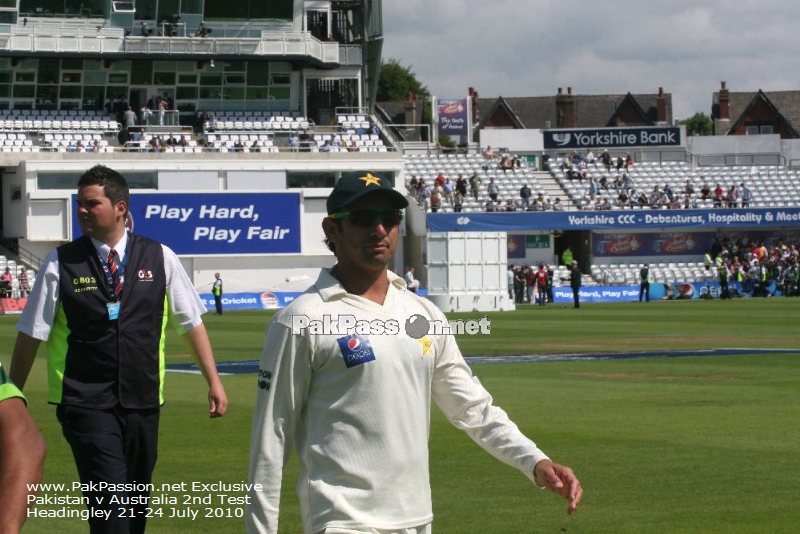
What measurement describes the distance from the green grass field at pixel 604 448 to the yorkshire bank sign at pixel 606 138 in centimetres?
4691

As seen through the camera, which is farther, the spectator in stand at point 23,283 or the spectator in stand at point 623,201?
the spectator in stand at point 623,201

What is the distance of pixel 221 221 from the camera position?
58.1 metres

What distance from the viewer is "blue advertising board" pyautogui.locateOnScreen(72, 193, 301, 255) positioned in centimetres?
5712

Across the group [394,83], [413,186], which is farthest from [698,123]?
[413,186]

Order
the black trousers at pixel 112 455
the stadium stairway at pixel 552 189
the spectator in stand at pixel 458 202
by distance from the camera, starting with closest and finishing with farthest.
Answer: the black trousers at pixel 112 455 < the spectator in stand at pixel 458 202 < the stadium stairway at pixel 552 189

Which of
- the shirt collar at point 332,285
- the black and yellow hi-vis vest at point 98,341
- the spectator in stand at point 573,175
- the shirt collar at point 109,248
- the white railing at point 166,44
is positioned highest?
the white railing at point 166,44

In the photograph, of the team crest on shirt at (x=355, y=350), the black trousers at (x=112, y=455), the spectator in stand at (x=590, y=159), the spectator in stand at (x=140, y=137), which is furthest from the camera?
the spectator in stand at (x=590, y=159)

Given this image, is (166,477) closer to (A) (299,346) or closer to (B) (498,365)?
(A) (299,346)

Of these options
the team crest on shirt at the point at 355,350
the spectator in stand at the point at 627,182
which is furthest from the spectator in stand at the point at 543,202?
the team crest on shirt at the point at 355,350

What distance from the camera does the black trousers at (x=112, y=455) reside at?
649cm

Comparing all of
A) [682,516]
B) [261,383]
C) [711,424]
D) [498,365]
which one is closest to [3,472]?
[261,383]

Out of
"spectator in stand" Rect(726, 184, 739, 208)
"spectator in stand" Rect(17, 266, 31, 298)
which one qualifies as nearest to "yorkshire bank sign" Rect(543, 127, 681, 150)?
"spectator in stand" Rect(726, 184, 739, 208)

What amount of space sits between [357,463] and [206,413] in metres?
10.8

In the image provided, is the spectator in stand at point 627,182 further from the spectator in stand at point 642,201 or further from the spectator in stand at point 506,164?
the spectator in stand at point 506,164
